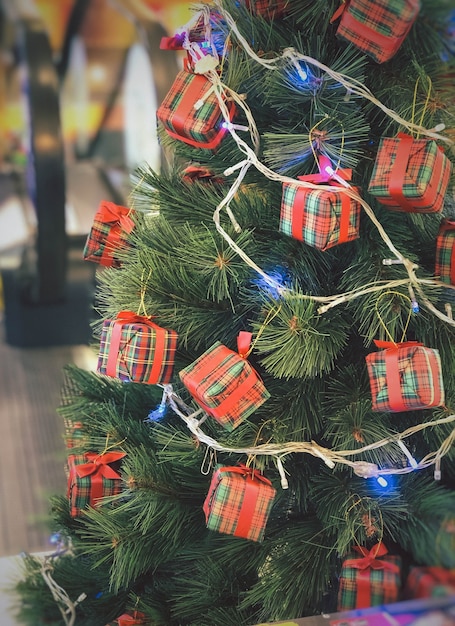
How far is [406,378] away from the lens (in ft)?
1.72

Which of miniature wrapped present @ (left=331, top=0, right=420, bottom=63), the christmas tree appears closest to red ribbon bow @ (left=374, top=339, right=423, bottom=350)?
the christmas tree

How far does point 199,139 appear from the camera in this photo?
23.3 inches

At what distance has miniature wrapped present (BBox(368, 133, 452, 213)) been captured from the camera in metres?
0.51

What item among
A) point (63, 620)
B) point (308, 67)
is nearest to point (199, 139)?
point (308, 67)

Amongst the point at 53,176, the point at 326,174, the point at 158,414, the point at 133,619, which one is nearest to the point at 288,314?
the point at 326,174

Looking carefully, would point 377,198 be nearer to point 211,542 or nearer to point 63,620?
point 211,542

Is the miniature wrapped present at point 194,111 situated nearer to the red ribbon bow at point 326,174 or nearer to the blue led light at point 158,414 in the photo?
the red ribbon bow at point 326,174

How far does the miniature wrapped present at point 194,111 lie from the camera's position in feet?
1.90

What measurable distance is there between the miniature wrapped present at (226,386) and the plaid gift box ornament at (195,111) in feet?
0.64

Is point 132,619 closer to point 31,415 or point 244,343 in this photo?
point 244,343

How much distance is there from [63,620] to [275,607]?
0.28 m

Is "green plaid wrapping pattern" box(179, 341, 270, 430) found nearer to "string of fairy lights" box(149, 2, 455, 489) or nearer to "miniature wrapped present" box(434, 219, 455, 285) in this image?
"string of fairy lights" box(149, 2, 455, 489)

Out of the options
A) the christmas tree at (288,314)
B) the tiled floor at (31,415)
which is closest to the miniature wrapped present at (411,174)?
the christmas tree at (288,314)

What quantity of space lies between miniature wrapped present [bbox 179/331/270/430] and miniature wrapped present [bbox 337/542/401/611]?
182 millimetres
